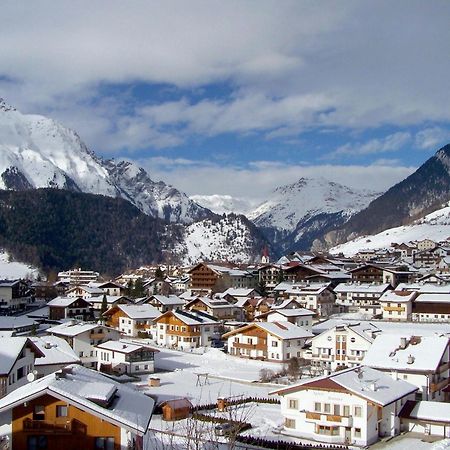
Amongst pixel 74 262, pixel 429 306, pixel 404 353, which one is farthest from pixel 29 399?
pixel 74 262

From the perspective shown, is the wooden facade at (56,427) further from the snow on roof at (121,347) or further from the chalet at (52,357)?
the snow on roof at (121,347)

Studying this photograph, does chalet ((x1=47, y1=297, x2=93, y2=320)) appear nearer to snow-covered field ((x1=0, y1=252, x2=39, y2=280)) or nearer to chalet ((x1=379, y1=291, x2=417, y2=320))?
chalet ((x1=379, y1=291, x2=417, y2=320))

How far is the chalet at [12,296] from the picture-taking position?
87.1 metres

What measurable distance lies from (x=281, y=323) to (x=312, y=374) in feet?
30.0

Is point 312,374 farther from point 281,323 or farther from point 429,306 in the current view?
point 429,306

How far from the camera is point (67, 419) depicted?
1803cm

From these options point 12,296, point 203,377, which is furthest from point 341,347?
point 12,296

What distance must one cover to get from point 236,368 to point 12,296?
48.2 meters

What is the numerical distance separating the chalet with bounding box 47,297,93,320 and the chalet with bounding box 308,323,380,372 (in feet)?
114

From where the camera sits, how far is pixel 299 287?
3223 inches

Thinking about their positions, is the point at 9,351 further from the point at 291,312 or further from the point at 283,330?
the point at 291,312

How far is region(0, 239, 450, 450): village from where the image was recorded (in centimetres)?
1844

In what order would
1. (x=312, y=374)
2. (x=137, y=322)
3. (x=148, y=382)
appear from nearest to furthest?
1. (x=148, y=382)
2. (x=312, y=374)
3. (x=137, y=322)

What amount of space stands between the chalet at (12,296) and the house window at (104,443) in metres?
72.6
